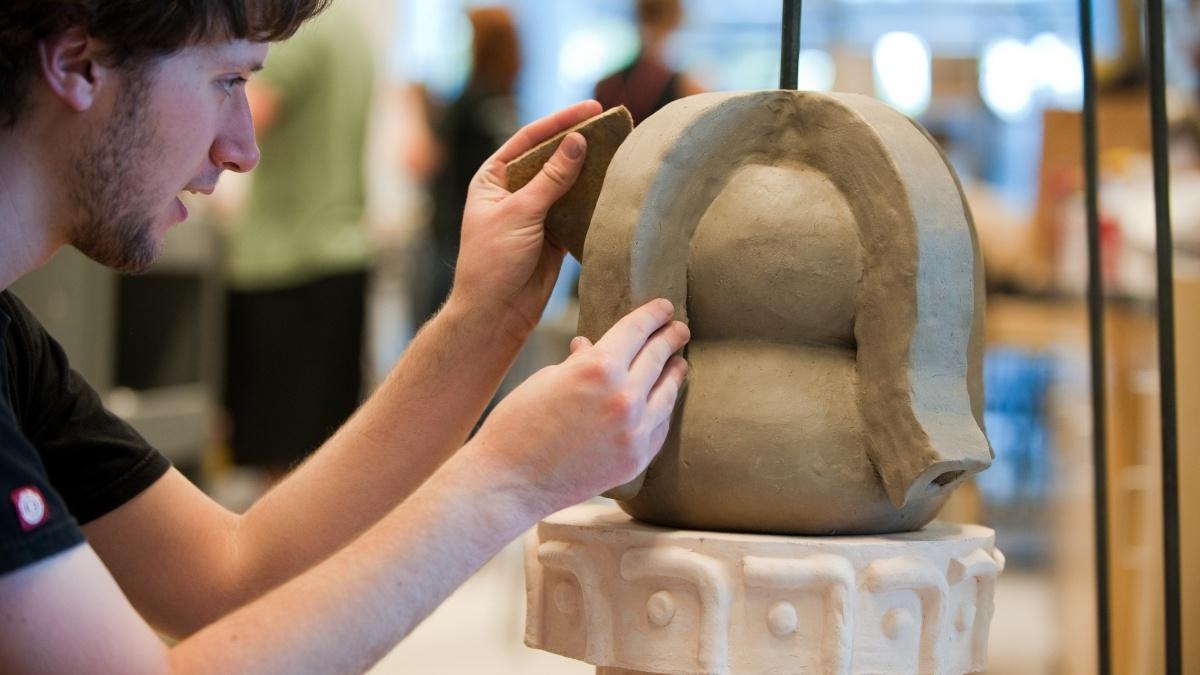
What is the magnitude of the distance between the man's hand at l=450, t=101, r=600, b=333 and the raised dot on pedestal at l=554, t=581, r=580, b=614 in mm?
282

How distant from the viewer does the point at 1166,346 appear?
132 cm

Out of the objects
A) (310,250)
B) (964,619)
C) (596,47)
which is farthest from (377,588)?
(596,47)

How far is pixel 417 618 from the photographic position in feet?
3.43

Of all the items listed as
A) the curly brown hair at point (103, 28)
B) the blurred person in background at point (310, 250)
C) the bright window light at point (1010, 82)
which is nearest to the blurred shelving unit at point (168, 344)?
the blurred person in background at point (310, 250)

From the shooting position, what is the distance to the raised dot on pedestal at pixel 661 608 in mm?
1159

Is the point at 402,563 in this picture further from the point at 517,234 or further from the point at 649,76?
the point at 649,76

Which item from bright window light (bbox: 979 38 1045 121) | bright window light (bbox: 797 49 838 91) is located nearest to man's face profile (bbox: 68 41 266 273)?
bright window light (bbox: 797 49 838 91)

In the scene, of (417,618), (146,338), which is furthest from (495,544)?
(146,338)

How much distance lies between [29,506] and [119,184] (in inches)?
11.6

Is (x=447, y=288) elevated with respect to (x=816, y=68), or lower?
lower

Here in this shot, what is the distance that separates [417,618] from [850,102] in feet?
2.01

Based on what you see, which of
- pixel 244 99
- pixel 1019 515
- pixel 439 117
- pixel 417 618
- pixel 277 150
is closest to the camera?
pixel 417 618

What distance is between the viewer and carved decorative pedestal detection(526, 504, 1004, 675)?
1.14 m

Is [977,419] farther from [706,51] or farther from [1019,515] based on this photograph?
[706,51]
